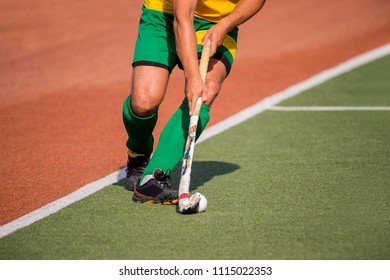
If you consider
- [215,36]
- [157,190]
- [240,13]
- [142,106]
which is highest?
[240,13]

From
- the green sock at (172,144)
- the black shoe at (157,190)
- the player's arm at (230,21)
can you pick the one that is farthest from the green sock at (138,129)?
the player's arm at (230,21)

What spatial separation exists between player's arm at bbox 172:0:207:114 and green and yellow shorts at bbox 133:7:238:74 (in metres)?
0.34

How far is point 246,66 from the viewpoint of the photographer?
1170cm

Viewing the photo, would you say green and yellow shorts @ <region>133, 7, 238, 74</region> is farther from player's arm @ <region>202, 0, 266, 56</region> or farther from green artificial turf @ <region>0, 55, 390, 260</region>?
green artificial turf @ <region>0, 55, 390, 260</region>

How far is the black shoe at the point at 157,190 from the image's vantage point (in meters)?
5.47

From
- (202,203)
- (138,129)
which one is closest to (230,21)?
(138,129)

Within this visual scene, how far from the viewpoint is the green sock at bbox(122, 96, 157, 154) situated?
5.77 metres

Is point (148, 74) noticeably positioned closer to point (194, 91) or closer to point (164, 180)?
point (194, 91)

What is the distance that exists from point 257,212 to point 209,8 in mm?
1377

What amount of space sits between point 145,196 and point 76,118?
3.46 metres

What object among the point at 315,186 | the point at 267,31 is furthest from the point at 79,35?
the point at 315,186

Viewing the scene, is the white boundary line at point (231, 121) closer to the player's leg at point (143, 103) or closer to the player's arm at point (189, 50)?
the player's leg at point (143, 103)

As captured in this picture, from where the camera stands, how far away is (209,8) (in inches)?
229

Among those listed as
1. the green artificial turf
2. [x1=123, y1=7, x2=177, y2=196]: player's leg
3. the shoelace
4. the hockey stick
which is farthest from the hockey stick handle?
the green artificial turf
